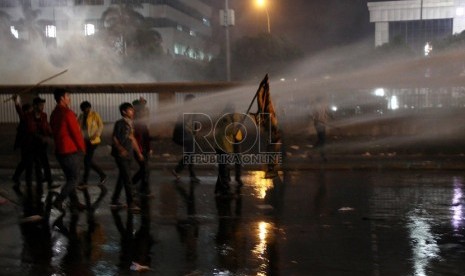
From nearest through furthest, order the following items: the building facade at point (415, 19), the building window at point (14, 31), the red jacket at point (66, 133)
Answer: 1. the red jacket at point (66, 133)
2. the building window at point (14, 31)
3. the building facade at point (415, 19)

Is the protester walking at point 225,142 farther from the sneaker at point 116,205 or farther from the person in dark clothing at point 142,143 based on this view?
the sneaker at point 116,205

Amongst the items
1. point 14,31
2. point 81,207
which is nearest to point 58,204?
point 81,207

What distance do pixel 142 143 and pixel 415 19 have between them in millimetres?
61351

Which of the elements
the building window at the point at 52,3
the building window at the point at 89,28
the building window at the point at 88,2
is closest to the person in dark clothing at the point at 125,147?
the building window at the point at 89,28

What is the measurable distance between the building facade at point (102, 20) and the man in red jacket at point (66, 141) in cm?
3941

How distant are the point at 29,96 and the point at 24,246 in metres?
13.4

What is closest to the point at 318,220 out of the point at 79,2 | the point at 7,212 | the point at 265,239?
the point at 265,239

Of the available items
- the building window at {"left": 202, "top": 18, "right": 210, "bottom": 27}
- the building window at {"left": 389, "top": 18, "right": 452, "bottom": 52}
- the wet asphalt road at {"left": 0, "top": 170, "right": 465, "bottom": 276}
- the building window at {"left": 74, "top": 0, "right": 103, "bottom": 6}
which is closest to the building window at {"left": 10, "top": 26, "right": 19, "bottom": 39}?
the building window at {"left": 74, "top": 0, "right": 103, "bottom": 6}

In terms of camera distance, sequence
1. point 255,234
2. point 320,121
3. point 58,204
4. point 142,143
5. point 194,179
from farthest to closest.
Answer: point 320,121, point 194,179, point 142,143, point 58,204, point 255,234

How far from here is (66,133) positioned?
308 inches

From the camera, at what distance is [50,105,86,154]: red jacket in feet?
25.7

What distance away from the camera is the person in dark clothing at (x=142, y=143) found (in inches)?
396

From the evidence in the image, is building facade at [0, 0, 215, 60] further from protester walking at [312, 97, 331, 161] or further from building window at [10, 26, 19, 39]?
protester walking at [312, 97, 331, 161]

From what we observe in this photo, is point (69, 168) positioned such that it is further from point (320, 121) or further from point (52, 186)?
point (320, 121)
